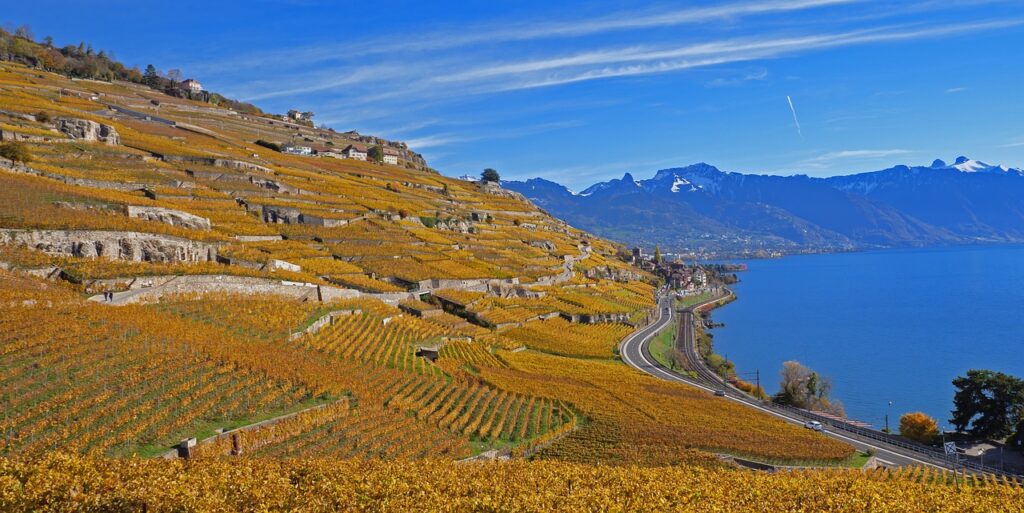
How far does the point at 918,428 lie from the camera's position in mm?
47312

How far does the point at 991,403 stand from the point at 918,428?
511cm

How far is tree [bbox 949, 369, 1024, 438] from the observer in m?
44.2

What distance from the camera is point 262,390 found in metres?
21.7

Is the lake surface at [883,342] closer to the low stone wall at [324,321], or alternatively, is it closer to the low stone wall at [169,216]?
the low stone wall at [324,321]

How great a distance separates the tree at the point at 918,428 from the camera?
1812 inches

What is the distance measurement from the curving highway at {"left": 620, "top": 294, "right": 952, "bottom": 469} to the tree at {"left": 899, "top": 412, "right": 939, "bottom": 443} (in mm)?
10293

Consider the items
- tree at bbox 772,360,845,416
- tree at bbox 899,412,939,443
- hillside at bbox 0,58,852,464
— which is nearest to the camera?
hillside at bbox 0,58,852,464

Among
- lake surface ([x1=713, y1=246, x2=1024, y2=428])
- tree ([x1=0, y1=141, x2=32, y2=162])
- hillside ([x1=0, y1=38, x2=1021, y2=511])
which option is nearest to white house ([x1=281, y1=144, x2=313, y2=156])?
hillside ([x1=0, y1=38, x2=1021, y2=511])

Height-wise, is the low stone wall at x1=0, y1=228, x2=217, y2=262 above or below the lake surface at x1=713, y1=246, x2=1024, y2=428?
above

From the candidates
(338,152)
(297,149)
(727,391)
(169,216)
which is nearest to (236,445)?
(169,216)

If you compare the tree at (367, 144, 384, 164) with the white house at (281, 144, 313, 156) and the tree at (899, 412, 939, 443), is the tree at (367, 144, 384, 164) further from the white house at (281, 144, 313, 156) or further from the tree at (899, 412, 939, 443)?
the tree at (899, 412, 939, 443)

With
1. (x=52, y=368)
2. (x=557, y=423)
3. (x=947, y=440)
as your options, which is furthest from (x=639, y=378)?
(x=52, y=368)

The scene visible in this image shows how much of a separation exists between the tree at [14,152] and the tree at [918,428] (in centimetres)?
6980

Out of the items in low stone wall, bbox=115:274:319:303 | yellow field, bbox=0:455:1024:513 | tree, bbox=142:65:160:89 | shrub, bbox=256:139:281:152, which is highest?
tree, bbox=142:65:160:89
